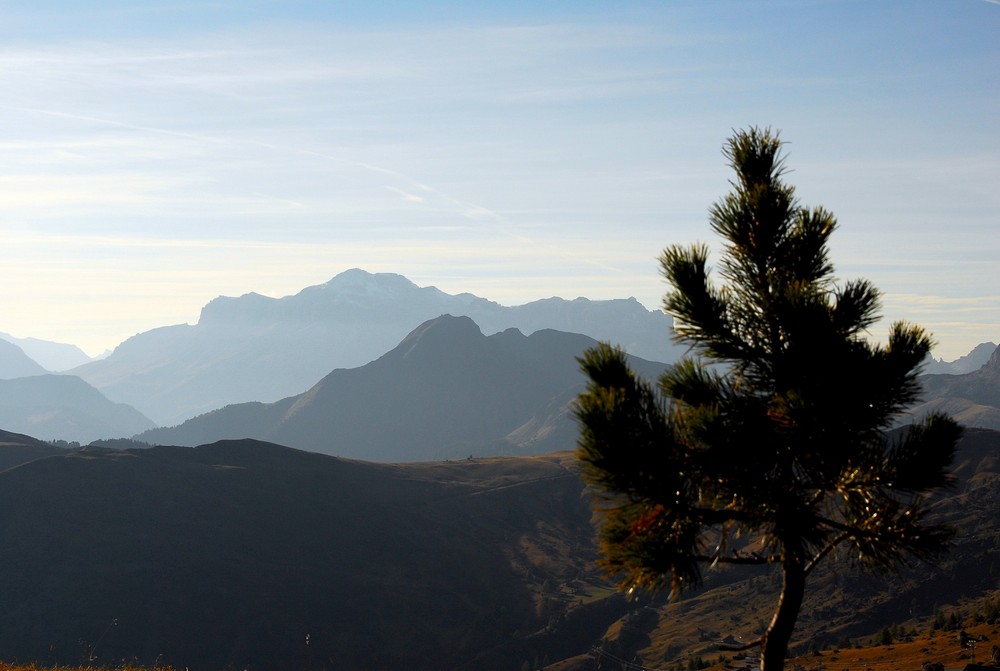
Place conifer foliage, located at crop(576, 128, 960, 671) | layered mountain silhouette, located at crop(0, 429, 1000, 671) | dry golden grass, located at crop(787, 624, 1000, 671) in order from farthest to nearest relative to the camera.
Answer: layered mountain silhouette, located at crop(0, 429, 1000, 671) < dry golden grass, located at crop(787, 624, 1000, 671) < conifer foliage, located at crop(576, 128, 960, 671)

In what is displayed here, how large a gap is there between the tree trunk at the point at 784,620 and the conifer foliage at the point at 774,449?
2 cm

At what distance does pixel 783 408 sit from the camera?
420 inches

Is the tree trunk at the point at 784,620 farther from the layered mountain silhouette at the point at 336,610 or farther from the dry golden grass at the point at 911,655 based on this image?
the layered mountain silhouette at the point at 336,610

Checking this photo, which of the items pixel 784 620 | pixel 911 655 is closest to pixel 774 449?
pixel 784 620

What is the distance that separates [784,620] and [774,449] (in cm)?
221

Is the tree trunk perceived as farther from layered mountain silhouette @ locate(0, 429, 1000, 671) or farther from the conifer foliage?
layered mountain silhouette @ locate(0, 429, 1000, 671)

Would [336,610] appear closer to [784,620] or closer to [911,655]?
[911,655]

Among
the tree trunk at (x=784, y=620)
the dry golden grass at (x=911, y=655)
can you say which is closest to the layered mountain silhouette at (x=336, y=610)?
the dry golden grass at (x=911, y=655)

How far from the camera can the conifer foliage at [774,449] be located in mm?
10664

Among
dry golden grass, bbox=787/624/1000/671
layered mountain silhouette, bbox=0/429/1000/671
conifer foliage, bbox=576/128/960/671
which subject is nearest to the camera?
conifer foliage, bbox=576/128/960/671

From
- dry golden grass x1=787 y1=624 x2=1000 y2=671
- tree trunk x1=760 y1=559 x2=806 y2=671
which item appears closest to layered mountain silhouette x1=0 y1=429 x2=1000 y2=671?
dry golden grass x1=787 y1=624 x2=1000 y2=671

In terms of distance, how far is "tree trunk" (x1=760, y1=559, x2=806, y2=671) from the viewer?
11.1 m

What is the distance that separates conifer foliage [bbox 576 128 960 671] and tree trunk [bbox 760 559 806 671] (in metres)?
0.02

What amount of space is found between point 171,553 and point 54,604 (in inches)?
1131
